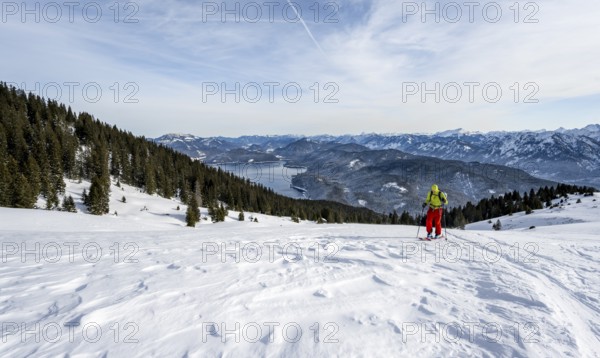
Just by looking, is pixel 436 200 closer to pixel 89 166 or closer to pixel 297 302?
pixel 297 302

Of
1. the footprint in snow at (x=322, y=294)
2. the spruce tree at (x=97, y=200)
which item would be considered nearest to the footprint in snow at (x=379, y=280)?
the footprint in snow at (x=322, y=294)

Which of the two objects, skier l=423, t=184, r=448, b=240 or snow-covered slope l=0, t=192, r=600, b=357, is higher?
skier l=423, t=184, r=448, b=240

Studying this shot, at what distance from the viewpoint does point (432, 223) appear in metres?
12.3

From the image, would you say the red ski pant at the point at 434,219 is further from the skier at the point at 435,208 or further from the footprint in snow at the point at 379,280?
the footprint in snow at the point at 379,280

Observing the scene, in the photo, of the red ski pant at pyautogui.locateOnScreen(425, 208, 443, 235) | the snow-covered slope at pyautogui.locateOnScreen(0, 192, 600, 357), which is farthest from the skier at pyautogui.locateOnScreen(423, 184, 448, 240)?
the snow-covered slope at pyautogui.locateOnScreen(0, 192, 600, 357)

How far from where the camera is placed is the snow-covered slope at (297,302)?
13.7 feet

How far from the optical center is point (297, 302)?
5.54 meters

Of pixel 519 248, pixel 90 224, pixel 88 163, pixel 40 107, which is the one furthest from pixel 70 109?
pixel 519 248

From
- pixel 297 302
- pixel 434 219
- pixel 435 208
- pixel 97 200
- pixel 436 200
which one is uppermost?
pixel 436 200

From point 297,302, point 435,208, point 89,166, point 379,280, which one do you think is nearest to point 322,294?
point 297,302

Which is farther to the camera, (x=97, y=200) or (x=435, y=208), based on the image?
(x=97, y=200)

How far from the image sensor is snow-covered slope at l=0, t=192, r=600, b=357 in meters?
4.18

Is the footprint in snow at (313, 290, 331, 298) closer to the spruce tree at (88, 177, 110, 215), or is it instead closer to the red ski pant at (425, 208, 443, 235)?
the red ski pant at (425, 208, 443, 235)

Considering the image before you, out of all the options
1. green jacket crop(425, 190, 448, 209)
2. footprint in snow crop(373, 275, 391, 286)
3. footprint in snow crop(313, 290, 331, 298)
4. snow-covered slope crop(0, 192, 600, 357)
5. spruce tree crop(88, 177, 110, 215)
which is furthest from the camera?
spruce tree crop(88, 177, 110, 215)
